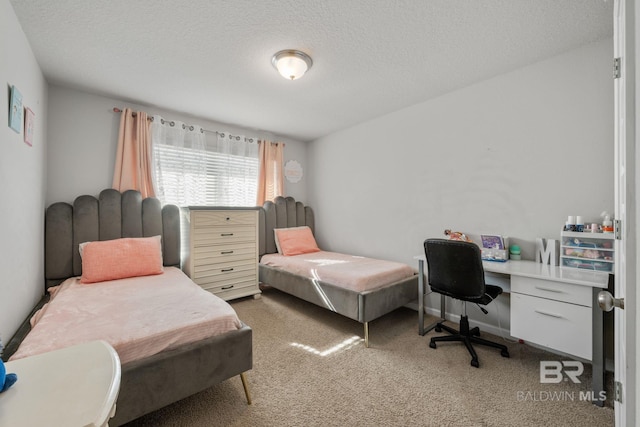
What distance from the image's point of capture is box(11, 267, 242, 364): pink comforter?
1315mm

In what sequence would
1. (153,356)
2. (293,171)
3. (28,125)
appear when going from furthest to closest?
(293,171) < (28,125) < (153,356)

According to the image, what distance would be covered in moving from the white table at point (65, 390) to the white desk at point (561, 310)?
235 cm

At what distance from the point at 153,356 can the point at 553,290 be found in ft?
8.17

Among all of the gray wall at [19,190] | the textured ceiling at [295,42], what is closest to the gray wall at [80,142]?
the textured ceiling at [295,42]

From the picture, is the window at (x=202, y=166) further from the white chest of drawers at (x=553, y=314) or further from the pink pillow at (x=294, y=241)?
the white chest of drawers at (x=553, y=314)

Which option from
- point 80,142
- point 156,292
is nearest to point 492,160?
point 156,292

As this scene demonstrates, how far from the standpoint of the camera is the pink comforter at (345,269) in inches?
99.3

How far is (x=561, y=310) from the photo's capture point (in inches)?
68.8

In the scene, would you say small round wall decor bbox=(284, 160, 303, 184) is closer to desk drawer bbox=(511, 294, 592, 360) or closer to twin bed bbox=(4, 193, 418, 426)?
twin bed bbox=(4, 193, 418, 426)

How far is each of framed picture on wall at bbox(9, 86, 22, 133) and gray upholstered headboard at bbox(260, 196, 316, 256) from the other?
8.32 ft

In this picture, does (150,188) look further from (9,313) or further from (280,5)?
(280,5)

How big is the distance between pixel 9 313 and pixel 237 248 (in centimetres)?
197

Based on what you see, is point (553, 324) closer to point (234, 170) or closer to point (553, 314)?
point (553, 314)

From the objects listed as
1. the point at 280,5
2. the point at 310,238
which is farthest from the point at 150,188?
the point at 280,5
